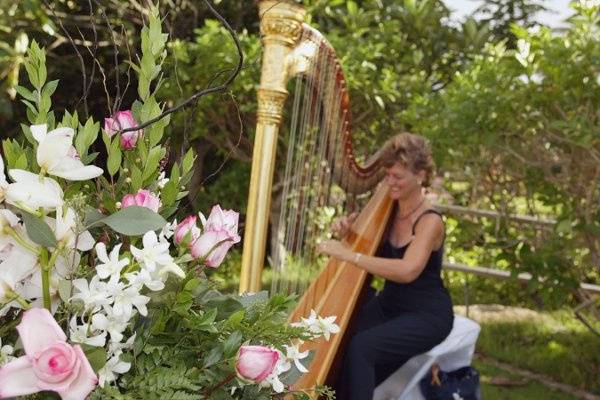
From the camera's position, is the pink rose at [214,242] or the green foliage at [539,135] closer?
the pink rose at [214,242]

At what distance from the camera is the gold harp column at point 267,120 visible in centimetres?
199

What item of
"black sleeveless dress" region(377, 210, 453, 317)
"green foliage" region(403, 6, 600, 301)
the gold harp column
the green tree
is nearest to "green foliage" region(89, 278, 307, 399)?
the gold harp column

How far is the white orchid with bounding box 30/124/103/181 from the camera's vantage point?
68 cm

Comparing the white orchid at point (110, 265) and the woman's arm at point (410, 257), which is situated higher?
the white orchid at point (110, 265)

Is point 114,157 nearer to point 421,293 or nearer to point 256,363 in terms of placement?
point 256,363

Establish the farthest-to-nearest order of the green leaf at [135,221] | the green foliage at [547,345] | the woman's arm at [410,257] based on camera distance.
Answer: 1. the green foliage at [547,345]
2. the woman's arm at [410,257]
3. the green leaf at [135,221]

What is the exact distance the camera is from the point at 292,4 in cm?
198

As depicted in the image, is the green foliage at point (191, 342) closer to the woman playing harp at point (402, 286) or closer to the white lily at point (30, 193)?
the white lily at point (30, 193)

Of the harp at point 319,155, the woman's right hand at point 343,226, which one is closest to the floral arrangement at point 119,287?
the harp at point 319,155

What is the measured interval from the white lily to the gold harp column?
4.29 feet

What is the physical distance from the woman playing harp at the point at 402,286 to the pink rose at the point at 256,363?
1862mm

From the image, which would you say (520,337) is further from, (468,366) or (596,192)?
(468,366)

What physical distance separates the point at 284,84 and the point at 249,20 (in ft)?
14.0

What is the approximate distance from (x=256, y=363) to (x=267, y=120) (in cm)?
138
